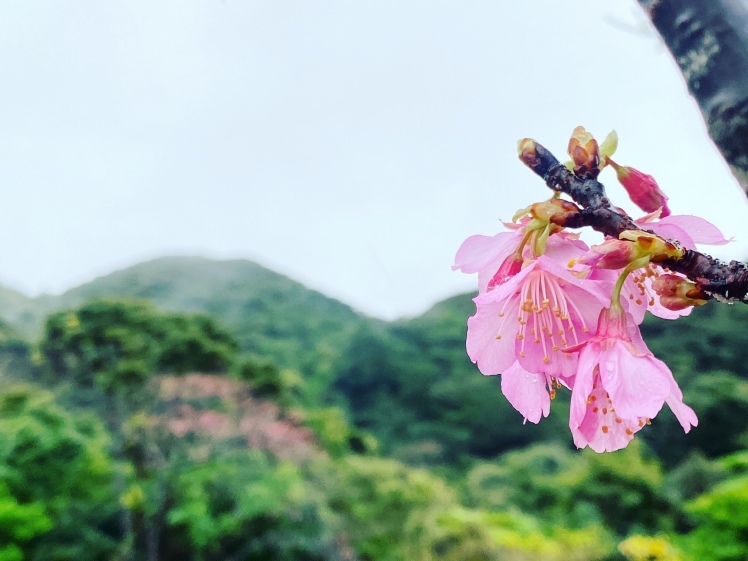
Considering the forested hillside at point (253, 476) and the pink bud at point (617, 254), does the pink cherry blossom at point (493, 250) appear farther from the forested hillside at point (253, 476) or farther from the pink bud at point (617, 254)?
the forested hillside at point (253, 476)

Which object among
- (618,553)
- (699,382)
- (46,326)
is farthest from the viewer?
(699,382)

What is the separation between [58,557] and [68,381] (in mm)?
2349

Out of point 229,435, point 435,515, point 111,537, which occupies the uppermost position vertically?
point 229,435

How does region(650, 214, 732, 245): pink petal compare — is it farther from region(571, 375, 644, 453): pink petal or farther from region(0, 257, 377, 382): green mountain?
region(0, 257, 377, 382): green mountain

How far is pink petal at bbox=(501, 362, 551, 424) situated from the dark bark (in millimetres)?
154

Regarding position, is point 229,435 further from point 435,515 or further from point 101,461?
point 435,515

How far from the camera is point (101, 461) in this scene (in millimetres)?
6305

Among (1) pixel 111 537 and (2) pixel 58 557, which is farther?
(1) pixel 111 537

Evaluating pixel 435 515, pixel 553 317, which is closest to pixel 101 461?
pixel 435 515

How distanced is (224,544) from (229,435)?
1.39 meters

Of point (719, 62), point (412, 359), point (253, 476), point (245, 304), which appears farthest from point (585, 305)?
point (245, 304)

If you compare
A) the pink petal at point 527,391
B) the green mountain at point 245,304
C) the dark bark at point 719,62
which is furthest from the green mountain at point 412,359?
the dark bark at point 719,62

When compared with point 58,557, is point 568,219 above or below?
above

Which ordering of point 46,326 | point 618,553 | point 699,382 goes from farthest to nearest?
point 699,382 → point 46,326 → point 618,553
